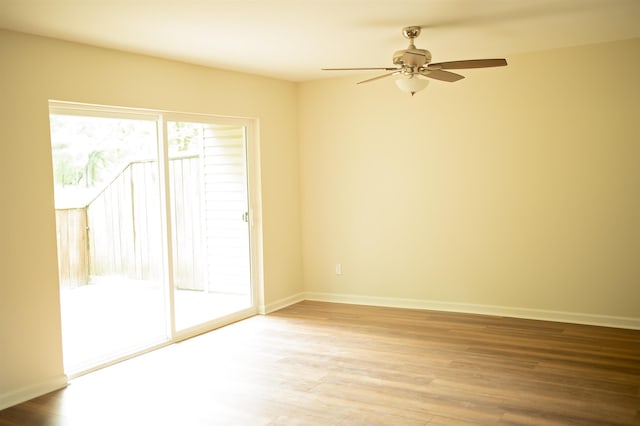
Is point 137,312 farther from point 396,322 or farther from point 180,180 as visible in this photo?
point 396,322

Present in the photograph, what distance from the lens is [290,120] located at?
20.8ft

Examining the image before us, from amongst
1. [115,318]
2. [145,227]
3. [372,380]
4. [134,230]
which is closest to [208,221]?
[145,227]

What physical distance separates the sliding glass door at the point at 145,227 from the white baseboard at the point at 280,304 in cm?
16

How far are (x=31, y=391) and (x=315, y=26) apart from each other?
3221mm

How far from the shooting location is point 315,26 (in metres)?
3.91

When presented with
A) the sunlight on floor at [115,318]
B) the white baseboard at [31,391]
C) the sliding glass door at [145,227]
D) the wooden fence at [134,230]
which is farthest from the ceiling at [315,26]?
the white baseboard at [31,391]

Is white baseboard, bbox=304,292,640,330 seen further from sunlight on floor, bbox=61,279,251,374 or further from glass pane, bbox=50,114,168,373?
glass pane, bbox=50,114,168,373

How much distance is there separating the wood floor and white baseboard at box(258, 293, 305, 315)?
1.89 ft

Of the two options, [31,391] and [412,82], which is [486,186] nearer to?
[412,82]

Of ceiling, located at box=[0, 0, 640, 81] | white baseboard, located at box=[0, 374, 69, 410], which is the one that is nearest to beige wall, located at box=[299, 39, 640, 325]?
ceiling, located at box=[0, 0, 640, 81]

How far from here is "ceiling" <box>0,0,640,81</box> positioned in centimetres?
339

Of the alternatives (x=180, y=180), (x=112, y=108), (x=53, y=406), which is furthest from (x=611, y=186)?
(x=53, y=406)

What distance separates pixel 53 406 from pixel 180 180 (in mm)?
2282

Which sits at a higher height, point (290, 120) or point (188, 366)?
point (290, 120)
